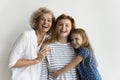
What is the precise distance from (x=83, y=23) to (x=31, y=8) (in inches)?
14.5

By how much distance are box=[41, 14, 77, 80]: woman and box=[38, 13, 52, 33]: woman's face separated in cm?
6

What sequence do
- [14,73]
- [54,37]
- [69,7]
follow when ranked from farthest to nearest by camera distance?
[69,7] < [54,37] < [14,73]

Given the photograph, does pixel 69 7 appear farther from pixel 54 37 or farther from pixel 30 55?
pixel 30 55

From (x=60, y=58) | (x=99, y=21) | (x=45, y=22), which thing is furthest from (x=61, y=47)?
(x=99, y=21)

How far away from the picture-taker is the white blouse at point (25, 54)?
1.50m

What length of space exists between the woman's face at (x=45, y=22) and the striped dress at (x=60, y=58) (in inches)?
4.7

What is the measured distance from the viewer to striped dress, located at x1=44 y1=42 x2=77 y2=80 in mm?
1601

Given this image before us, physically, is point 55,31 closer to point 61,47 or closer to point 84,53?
point 61,47

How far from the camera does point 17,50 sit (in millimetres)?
1506

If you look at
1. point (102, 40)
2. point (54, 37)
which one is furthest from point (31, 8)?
point (102, 40)

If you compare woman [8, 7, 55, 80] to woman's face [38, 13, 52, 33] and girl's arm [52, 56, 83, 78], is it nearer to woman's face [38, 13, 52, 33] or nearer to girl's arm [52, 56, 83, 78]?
woman's face [38, 13, 52, 33]

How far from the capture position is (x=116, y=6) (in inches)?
71.9

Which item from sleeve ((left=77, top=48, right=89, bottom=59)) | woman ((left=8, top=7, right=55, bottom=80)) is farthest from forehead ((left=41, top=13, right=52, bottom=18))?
sleeve ((left=77, top=48, right=89, bottom=59))

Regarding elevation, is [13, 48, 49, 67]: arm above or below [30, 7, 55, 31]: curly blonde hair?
below
